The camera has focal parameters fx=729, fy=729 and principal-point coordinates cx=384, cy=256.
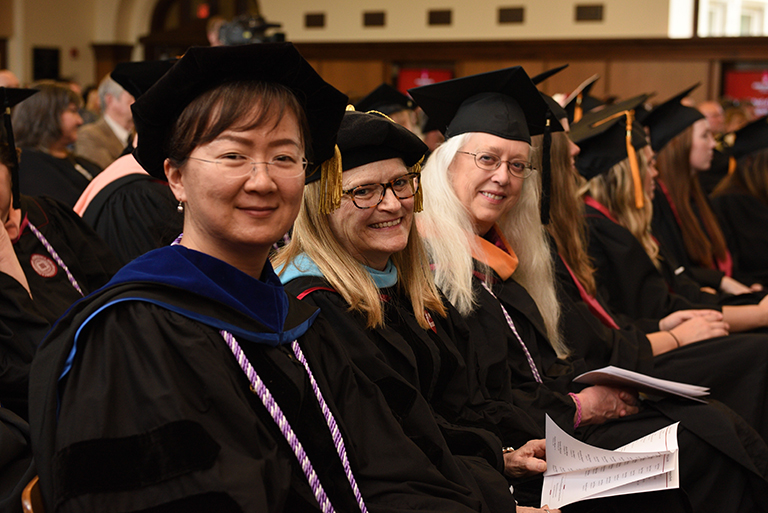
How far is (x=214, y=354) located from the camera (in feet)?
4.36

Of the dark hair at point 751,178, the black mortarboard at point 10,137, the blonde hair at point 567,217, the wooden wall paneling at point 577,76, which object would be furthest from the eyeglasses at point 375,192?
the wooden wall paneling at point 577,76

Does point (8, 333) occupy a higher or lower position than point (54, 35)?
lower

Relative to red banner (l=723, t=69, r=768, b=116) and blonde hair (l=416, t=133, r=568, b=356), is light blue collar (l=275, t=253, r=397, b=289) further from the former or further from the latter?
red banner (l=723, t=69, r=768, b=116)

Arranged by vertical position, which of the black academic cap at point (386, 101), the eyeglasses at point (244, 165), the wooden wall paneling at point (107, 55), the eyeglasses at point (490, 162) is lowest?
the eyeglasses at point (490, 162)

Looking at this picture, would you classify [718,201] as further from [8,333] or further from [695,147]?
[8,333]

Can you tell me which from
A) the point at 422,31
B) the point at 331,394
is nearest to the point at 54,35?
the point at 422,31

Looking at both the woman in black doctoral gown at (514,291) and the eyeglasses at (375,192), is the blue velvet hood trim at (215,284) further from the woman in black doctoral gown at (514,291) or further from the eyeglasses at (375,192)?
the woman in black doctoral gown at (514,291)

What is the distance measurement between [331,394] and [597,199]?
A: 2.78 meters

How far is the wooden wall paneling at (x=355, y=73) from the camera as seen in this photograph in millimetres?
12930

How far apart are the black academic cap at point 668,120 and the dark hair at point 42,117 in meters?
3.67

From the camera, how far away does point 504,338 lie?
248 cm

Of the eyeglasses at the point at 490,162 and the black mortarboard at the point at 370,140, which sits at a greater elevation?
the black mortarboard at the point at 370,140

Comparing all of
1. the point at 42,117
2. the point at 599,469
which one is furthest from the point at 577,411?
the point at 42,117

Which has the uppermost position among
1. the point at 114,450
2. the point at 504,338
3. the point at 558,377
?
the point at 114,450
